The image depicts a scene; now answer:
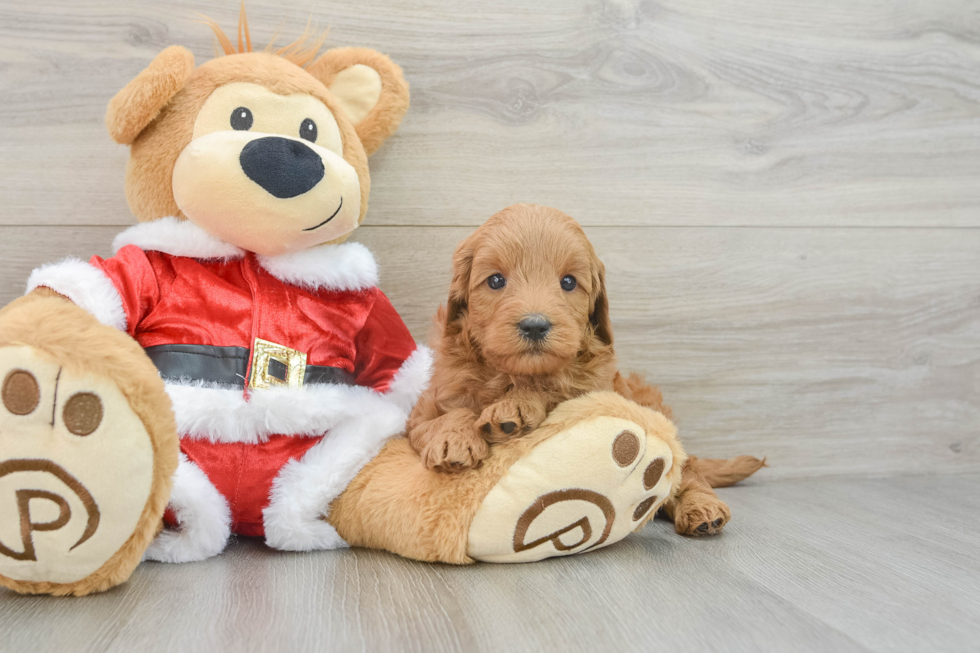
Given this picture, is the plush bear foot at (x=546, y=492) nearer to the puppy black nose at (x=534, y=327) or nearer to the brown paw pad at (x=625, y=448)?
the brown paw pad at (x=625, y=448)

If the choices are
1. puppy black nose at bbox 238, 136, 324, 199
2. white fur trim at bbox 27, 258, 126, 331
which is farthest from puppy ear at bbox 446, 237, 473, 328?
white fur trim at bbox 27, 258, 126, 331

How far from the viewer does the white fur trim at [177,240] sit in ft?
3.86

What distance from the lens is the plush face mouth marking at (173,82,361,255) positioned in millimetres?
1112

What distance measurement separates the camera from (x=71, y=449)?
33.4 inches

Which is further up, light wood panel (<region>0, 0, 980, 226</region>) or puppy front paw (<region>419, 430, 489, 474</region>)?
light wood panel (<region>0, 0, 980, 226</region>)

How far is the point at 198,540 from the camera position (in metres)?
1.08

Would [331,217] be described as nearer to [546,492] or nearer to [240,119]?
[240,119]

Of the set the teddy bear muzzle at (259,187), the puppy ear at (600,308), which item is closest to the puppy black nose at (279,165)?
the teddy bear muzzle at (259,187)

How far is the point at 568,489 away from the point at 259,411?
49cm

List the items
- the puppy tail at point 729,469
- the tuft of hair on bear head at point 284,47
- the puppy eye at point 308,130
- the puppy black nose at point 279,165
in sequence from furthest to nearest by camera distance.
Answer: the puppy tail at point 729,469 < the tuft of hair on bear head at point 284,47 < the puppy eye at point 308,130 < the puppy black nose at point 279,165

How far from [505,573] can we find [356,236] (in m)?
0.82

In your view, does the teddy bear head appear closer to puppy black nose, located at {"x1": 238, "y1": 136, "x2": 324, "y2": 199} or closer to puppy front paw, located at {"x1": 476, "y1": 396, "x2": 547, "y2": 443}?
puppy black nose, located at {"x1": 238, "y1": 136, "x2": 324, "y2": 199}

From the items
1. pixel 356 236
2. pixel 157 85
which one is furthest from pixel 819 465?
pixel 157 85

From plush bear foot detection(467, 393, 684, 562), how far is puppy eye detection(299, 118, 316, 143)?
24.9 inches
